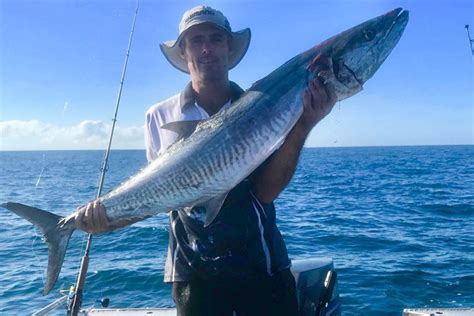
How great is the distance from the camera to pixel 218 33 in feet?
10.6

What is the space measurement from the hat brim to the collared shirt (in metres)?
1.28

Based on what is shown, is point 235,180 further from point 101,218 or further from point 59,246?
point 59,246

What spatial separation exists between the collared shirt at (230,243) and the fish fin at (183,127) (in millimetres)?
531

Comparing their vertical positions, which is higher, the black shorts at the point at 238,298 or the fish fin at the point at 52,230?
the fish fin at the point at 52,230

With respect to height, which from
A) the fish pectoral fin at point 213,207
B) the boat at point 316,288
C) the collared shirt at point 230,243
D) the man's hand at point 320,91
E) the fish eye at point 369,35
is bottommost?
the boat at point 316,288

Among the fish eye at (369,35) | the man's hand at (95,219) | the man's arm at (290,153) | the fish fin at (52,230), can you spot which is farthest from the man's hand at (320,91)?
the fish fin at (52,230)

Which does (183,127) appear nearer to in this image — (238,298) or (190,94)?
(190,94)

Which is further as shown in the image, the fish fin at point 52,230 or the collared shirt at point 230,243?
the fish fin at point 52,230

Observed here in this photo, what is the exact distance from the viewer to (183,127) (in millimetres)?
3082

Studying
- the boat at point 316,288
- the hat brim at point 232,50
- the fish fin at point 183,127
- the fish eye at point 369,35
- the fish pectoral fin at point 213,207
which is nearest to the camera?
the fish pectoral fin at point 213,207

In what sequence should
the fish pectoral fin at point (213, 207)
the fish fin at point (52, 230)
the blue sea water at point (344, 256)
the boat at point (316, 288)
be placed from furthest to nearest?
the blue sea water at point (344, 256) → the boat at point (316, 288) → the fish fin at point (52, 230) → the fish pectoral fin at point (213, 207)

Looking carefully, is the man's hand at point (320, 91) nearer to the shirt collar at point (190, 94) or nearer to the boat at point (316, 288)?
the shirt collar at point (190, 94)

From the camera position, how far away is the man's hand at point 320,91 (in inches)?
114

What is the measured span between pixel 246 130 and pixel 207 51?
2.36ft
